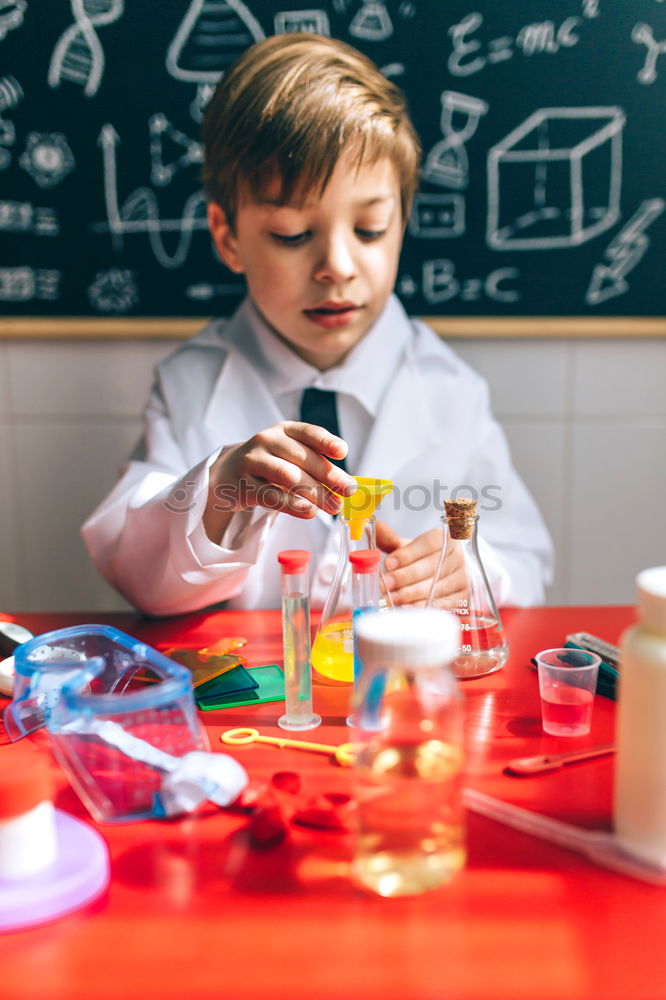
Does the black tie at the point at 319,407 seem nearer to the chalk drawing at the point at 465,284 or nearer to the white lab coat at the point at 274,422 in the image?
the white lab coat at the point at 274,422

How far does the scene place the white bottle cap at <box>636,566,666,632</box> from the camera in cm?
50

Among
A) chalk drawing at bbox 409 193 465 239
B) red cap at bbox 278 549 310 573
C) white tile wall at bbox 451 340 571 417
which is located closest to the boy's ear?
chalk drawing at bbox 409 193 465 239

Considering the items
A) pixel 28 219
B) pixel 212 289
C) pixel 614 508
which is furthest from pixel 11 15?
pixel 614 508

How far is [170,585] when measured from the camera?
105 cm

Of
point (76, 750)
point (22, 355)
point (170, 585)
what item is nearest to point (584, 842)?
point (76, 750)

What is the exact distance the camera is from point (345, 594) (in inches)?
33.0

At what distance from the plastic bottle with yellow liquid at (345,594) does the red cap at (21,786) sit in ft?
1.18

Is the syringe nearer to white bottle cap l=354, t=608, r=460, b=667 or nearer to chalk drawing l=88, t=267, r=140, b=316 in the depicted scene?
white bottle cap l=354, t=608, r=460, b=667

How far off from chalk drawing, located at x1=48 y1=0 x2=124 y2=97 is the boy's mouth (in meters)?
0.69

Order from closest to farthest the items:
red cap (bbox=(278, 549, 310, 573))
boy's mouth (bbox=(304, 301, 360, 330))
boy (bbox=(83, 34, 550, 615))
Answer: red cap (bbox=(278, 549, 310, 573))
boy (bbox=(83, 34, 550, 615))
boy's mouth (bbox=(304, 301, 360, 330))

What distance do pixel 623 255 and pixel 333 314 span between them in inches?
26.8

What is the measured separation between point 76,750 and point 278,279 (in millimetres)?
769

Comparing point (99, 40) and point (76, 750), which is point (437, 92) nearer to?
point (99, 40)

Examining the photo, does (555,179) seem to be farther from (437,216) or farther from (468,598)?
(468,598)
